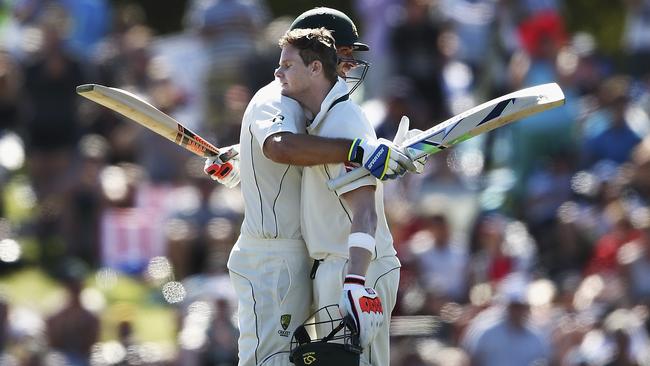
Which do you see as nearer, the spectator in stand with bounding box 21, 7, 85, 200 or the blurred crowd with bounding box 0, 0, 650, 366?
the blurred crowd with bounding box 0, 0, 650, 366

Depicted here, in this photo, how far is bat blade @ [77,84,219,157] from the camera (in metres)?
6.94

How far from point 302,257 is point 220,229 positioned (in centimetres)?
560

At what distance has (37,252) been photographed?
12961 millimetres

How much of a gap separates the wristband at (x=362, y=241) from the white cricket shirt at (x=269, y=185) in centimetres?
47

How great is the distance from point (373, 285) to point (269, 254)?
1.70 feet

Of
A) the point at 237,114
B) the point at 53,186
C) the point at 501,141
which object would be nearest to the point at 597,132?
the point at 501,141

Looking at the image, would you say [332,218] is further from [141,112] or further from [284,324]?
[141,112]

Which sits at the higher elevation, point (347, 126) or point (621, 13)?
point (621, 13)

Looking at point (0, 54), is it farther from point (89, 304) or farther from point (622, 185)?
point (622, 185)

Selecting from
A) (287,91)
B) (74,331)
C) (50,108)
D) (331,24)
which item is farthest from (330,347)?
(50,108)

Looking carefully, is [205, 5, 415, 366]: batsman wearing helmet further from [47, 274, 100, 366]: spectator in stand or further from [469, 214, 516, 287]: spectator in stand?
[469, 214, 516, 287]: spectator in stand

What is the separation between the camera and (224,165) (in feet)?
24.3

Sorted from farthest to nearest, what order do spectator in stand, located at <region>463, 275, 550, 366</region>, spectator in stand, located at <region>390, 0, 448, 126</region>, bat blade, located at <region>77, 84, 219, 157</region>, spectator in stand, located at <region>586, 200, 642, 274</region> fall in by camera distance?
spectator in stand, located at <region>390, 0, 448, 126</region>
spectator in stand, located at <region>586, 200, 642, 274</region>
spectator in stand, located at <region>463, 275, 550, 366</region>
bat blade, located at <region>77, 84, 219, 157</region>

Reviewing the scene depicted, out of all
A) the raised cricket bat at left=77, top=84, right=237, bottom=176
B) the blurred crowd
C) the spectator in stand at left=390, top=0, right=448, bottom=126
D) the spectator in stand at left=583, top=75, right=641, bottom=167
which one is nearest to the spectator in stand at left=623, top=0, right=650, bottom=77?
the blurred crowd
